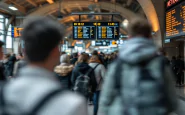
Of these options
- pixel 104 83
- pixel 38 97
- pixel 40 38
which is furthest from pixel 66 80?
pixel 38 97

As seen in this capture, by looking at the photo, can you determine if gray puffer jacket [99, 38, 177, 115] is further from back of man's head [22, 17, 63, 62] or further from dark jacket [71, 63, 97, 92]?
dark jacket [71, 63, 97, 92]

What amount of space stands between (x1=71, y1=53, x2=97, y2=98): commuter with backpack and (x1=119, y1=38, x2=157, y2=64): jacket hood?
3.43 m

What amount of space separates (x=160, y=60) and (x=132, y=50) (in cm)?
25

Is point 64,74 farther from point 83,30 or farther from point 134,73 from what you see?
point 83,30

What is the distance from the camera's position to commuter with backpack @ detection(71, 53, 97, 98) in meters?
6.14

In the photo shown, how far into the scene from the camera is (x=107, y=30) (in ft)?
61.7

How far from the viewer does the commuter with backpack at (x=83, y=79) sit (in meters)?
6.14

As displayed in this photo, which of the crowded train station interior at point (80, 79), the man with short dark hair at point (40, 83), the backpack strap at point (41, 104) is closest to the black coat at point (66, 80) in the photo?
the crowded train station interior at point (80, 79)

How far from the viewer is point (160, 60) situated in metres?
2.71

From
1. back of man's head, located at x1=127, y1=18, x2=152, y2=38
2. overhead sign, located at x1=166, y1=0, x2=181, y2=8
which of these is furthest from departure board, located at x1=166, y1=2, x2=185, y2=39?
back of man's head, located at x1=127, y1=18, x2=152, y2=38

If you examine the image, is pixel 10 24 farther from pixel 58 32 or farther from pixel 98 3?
pixel 58 32

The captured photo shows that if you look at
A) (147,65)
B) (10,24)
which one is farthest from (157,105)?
(10,24)

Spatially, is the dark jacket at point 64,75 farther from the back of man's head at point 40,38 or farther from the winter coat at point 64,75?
the back of man's head at point 40,38

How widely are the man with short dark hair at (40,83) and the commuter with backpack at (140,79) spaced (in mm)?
1183
